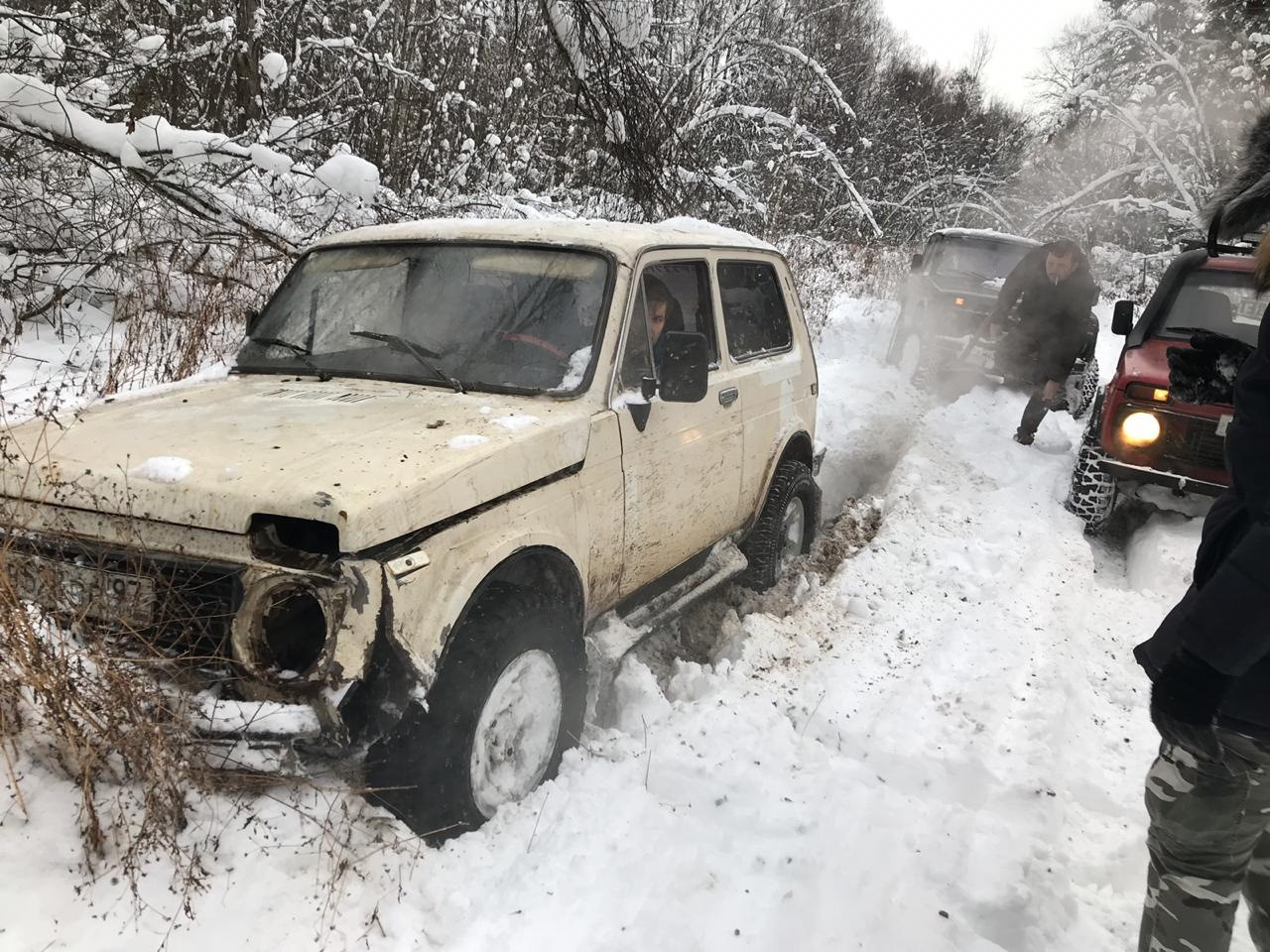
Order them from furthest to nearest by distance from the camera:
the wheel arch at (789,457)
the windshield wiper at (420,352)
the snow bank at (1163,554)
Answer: the snow bank at (1163,554) → the wheel arch at (789,457) → the windshield wiper at (420,352)

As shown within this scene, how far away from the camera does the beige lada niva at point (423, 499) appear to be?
207 cm

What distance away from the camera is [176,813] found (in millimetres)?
2139

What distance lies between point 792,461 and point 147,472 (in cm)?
351

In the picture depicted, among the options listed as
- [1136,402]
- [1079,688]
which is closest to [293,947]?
[1079,688]

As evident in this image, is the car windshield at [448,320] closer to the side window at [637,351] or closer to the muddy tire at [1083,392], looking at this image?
Result: the side window at [637,351]

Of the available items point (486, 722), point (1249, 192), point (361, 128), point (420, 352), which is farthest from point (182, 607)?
point (361, 128)

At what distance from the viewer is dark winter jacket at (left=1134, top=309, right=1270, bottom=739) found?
152 cm

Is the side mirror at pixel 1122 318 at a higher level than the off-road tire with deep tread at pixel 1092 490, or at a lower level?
higher

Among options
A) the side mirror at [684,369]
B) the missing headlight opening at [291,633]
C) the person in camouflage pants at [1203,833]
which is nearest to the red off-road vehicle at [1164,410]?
the side mirror at [684,369]

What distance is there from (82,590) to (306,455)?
717mm

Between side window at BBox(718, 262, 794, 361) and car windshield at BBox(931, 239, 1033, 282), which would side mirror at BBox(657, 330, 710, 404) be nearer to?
side window at BBox(718, 262, 794, 361)

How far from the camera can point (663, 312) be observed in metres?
3.61

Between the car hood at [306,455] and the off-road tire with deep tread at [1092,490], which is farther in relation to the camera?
the off-road tire with deep tread at [1092,490]

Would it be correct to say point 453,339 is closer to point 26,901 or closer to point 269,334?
point 269,334
